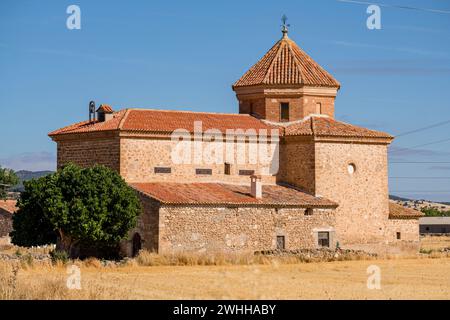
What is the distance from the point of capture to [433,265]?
34344 millimetres

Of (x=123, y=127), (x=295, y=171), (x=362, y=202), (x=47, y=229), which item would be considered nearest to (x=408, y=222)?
(x=362, y=202)

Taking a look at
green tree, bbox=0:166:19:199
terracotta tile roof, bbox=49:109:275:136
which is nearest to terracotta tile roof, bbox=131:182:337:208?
terracotta tile roof, bbox=49:109:275:136

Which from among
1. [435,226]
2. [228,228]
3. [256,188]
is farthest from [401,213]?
[435,226]

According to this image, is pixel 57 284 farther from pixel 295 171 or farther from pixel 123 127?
pixel 295 171

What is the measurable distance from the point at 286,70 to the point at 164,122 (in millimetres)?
7705

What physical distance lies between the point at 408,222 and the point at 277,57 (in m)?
11.1

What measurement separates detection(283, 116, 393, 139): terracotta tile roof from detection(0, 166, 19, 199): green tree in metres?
42.4

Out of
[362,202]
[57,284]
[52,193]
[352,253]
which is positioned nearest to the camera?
[57,284]

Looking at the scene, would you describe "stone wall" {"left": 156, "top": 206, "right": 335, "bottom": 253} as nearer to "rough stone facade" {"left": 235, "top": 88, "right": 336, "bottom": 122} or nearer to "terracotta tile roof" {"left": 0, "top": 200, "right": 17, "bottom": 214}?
"rough stone facade" {"left": 235, "top": 88, "right": 336, "bottom": 122}

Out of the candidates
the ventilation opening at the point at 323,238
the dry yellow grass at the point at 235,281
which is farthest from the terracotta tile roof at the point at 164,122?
the dry yellow grass at the point at 235,281

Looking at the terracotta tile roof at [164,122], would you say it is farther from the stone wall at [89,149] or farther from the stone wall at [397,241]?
the stone wall at [397,241]

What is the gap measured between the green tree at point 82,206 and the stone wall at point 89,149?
3507mm

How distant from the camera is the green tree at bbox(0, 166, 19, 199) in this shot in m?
78.1

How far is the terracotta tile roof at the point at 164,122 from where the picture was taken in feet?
128
